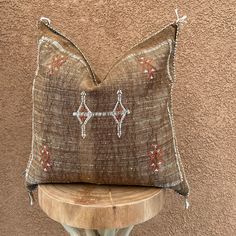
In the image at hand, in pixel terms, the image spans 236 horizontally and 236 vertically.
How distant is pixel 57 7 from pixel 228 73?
41 cm

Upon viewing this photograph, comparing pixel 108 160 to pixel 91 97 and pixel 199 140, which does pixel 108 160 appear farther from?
pixel 199 140

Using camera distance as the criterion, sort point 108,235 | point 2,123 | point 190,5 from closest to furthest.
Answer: point 108,235
point 190,5
point 2,123

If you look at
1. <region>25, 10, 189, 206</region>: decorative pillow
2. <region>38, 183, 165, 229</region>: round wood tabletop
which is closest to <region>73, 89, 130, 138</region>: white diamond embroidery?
<region>25, 10, 189, 206</region>: decorative pillow

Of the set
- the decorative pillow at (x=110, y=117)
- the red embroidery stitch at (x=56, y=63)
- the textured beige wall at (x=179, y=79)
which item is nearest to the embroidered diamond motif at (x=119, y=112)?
the decorative pillow at (x=110, y=117)

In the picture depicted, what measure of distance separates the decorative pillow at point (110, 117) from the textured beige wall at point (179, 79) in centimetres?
18

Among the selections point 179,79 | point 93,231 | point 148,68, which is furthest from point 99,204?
point 179,79

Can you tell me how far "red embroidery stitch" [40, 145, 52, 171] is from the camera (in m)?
0.76

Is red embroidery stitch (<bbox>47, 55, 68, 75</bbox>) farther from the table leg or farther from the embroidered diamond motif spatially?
the table leg

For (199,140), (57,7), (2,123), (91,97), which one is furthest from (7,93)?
(199,140)

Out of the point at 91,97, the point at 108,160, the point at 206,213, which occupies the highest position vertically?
the point at 91,97

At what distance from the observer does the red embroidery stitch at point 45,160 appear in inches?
29.9

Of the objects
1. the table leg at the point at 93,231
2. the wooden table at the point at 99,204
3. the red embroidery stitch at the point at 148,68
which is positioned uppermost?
the red embroidery stitch at the point at 148,68

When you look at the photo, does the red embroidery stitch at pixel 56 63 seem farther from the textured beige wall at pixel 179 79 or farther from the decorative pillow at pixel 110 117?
the textured beige wall at pixel 179 79

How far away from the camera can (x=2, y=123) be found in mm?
1020
